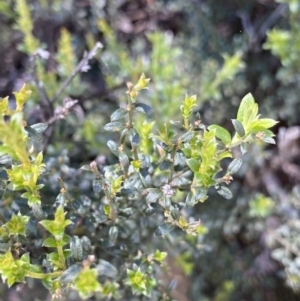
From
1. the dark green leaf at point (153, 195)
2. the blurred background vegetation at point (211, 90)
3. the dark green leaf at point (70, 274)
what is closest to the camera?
the dark green leaf at point (70, 274)

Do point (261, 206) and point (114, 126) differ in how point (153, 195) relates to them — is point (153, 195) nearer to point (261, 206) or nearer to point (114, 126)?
point (114, 126)

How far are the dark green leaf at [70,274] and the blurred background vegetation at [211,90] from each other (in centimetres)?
61

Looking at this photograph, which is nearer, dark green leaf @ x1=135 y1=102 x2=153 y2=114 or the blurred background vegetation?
dark green leaf @ x1=135 y1=102 x2=153 y2=114

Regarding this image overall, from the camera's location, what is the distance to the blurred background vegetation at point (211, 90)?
1466mm

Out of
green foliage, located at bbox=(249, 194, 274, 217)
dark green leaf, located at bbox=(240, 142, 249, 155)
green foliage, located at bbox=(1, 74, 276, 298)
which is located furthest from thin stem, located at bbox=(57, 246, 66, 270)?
green foliage, located at bbox=(249, 194, 274, 217)

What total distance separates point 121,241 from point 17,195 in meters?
0.27

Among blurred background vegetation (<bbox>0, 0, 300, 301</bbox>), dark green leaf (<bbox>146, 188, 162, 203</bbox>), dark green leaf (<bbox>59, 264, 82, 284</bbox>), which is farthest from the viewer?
blurred background vegetation (<bbox>0, 0, 300, 301</bbox>)

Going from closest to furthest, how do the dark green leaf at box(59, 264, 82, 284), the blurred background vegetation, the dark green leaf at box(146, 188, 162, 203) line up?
the dark green leaf at box(59, 264, 82, 284) → the dark green leaf at box(146, 188, 162, 203) → the blurred background vegetation

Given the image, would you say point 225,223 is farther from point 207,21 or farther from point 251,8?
point 251,8

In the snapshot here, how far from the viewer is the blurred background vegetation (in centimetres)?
147

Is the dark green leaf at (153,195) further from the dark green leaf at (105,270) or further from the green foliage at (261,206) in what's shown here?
the green foliage at (261,206)

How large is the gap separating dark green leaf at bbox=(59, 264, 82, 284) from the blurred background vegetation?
1.99ft

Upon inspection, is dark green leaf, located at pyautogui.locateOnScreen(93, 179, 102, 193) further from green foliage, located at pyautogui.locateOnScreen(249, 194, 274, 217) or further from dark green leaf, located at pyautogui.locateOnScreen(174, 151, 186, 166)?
green foliage, located at pyautogui.locateOnScreen(249, 194, 274, 217)

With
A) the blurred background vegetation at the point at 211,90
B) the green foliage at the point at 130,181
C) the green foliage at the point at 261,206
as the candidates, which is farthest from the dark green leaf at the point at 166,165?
the green foliage at the point at 261,206
